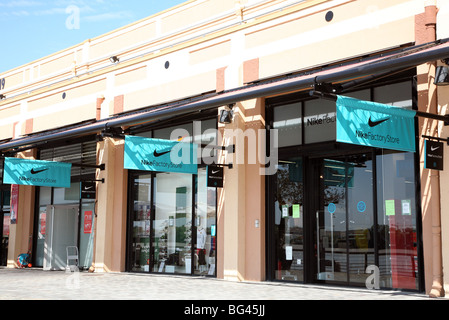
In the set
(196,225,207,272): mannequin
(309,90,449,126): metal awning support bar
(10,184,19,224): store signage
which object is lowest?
(196,225,207,272): mannequin

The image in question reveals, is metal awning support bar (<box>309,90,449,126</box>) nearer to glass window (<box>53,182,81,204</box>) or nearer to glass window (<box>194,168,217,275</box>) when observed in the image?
glass window (<box>194,168,217,275</box>)

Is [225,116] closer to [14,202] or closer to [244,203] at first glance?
[244,203]

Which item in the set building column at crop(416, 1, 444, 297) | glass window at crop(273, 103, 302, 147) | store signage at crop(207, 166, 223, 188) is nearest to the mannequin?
store signage at crop(207, 166, 223, 188)

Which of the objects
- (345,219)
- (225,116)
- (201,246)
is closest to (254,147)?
(225,116)

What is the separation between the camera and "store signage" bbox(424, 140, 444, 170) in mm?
10516

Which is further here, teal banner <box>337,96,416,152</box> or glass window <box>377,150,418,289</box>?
glass window <box>377,150,418,289</box>

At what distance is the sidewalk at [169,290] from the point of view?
10.9 m

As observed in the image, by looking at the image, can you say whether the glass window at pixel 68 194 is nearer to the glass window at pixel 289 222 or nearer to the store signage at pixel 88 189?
the store signage at pixel 88 189

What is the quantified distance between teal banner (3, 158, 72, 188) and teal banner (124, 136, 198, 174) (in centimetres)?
479

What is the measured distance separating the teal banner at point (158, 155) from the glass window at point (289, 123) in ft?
7.18

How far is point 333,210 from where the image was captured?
43.8 feet

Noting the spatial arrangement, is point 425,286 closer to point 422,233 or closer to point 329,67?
point 422,233

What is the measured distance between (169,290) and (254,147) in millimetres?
4344
